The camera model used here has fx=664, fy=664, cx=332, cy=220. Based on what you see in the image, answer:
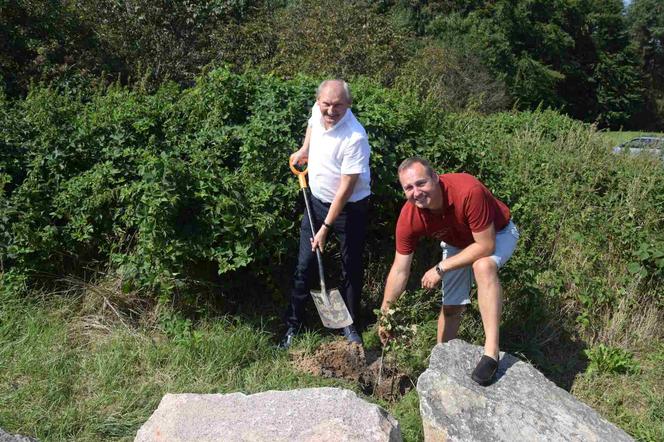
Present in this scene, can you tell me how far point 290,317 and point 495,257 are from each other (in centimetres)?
149

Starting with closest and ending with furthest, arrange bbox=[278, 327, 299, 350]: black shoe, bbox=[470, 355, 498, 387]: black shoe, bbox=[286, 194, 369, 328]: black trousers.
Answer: bbox=[470, 355, 498, 387]: black shoe, bbox=[286, 194, 369, 328]: black trousers, bbox=[278, 327, 299, 350]: black shoe

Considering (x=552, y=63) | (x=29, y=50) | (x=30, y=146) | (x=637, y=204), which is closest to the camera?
(x=30, y=146)

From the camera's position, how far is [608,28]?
35.0 metres

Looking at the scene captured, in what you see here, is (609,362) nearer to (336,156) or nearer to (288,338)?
(288,338)

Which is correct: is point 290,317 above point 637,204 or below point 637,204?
below

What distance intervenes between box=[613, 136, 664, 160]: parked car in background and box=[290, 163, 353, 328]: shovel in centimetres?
415

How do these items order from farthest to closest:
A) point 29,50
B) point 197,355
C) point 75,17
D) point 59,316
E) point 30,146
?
point 75,17 < point 29,50 < point 30,146 < point 59,316 < point 197,355

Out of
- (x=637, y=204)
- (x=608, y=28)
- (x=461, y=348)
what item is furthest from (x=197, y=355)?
(x=608, y=28)

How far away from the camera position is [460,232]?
12.9ft

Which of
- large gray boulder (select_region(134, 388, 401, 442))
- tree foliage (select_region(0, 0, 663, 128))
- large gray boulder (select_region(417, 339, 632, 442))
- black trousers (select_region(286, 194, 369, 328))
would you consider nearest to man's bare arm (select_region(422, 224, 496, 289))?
large gray boulder (select_region(417, 339, 632, 442))

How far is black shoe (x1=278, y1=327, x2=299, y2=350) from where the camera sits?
A: 4449mm

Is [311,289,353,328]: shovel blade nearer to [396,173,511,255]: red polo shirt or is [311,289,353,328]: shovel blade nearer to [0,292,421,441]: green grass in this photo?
[0,292,421,441]: green grass

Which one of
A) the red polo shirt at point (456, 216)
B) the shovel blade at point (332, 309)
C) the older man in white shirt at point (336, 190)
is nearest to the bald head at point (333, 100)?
the older man in white shirt at point (336, 190)

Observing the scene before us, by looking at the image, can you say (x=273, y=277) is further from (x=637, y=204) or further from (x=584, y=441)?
(x=637, y=204)
